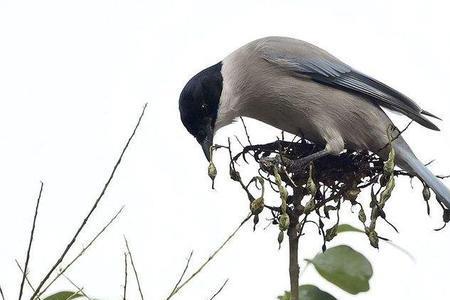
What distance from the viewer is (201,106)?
2.72m

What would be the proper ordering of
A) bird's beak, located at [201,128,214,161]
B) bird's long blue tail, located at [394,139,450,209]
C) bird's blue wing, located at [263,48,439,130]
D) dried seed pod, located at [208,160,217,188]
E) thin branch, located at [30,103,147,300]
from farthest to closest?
bird's blue wing, located at [263,48,439,130]
bird's beak, located at [201,128,214,161]
bird's long blue tail, located at [394,139,450,209]
dried seed pod, located at [208,160,217,188]
thin branch, located at [30,103,147,300]

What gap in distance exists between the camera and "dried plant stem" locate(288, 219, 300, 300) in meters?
1.63

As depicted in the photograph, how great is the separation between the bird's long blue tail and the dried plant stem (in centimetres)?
82

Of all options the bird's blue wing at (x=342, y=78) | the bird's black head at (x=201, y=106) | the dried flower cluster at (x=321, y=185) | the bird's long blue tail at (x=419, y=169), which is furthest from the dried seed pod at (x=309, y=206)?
the bird's blue wing at (x=342, y=78)

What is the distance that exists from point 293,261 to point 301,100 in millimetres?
1138

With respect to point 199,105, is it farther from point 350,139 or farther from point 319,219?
point 319,219

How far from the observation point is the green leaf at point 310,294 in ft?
5.55

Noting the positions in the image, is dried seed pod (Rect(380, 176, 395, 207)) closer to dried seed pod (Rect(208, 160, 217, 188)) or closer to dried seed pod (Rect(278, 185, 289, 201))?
dried seed pod (Rect(278, 185, 289, 201))

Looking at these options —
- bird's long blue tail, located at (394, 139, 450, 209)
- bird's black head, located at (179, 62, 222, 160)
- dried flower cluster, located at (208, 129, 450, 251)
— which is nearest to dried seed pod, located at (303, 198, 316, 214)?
dried flower cluster, located at (208, 129, 450, 251)

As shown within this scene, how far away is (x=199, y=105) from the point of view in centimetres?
272

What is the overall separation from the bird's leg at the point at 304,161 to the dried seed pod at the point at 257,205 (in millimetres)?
250

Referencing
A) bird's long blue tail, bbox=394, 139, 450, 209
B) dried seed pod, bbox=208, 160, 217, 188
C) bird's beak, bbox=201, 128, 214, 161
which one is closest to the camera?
dried seed pod, bbox=208, 160, 217, 188

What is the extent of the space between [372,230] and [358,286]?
0.48ft

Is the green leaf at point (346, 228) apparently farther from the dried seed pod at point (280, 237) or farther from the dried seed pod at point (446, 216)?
the dried seed pod at point (446, 216)
